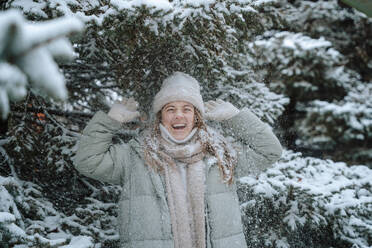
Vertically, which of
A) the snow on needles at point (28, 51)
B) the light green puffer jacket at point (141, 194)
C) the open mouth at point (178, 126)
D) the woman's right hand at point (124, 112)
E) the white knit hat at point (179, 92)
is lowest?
the light green puffer jacket at point (141, 194)

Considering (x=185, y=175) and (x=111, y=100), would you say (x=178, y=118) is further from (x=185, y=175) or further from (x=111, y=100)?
(x=111, y=100)

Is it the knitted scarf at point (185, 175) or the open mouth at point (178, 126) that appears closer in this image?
the knitted scarf at point (185, 175)

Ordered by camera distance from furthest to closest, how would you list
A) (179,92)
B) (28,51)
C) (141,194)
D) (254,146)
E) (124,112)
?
(254,146)
(179,92)
(124,112)
(141,194)
(28,51)

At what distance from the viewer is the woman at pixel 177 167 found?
2.15 metres

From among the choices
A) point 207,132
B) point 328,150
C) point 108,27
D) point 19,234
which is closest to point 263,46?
point 328,150

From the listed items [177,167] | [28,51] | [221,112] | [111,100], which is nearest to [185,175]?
[177,167]

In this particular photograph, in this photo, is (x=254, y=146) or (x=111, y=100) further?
(x=111, y=100)

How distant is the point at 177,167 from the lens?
2354mm

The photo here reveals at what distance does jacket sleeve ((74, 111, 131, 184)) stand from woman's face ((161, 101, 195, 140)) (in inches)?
16.2

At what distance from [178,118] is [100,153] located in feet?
2.23

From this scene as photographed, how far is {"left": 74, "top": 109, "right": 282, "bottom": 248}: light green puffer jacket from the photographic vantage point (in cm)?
212

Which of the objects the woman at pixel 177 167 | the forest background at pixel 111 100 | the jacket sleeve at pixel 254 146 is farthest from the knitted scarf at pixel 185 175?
the forest background at pixel 111 100

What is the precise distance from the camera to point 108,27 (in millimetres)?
2160

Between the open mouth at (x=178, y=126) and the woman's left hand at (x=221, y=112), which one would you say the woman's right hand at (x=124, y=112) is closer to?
the open mouth at (x=178, y=126)
